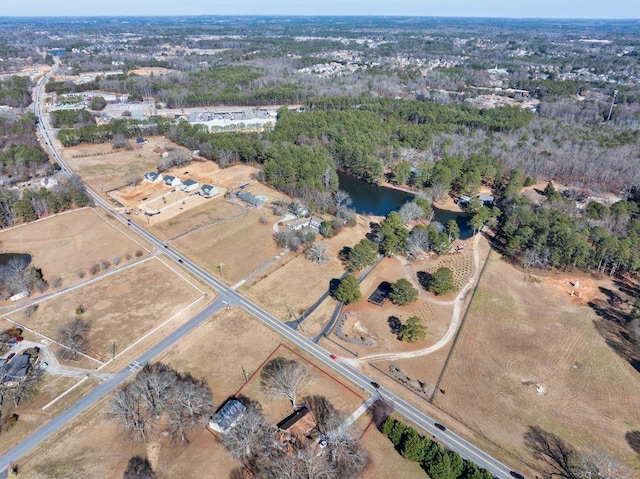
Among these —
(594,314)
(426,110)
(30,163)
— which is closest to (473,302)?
(594,314)

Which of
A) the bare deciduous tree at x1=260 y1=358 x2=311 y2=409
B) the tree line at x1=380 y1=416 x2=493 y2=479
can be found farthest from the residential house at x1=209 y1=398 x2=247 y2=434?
the tree line at x1=380 y1=416 x2=493 y2=479

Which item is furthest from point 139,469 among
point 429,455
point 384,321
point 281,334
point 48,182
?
point 48,182

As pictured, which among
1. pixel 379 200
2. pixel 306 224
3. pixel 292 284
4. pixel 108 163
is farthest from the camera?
pixel 108 163

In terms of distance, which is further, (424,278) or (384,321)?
(424,278)

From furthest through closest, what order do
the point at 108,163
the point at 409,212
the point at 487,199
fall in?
1. the point at 108,163
2. the point at 487,199
3. the point at 409,212

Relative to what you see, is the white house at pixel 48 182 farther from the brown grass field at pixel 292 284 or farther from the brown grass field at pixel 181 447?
the brown grass field at pixel 181 447

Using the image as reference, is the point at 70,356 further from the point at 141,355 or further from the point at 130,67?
the point at 130,67

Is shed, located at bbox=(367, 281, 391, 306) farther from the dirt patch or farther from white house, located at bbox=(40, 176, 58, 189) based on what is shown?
white house, located at bbox=(40, 176, 58, 189)

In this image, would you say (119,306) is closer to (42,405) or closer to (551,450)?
(42,405)
